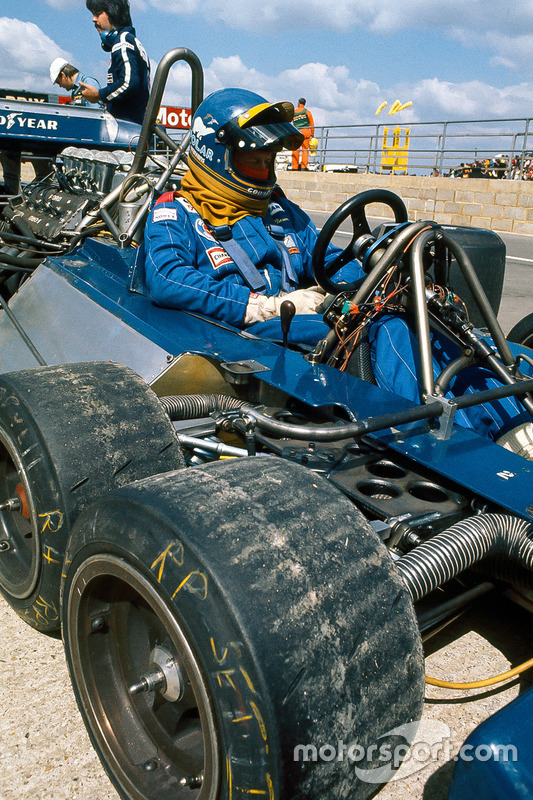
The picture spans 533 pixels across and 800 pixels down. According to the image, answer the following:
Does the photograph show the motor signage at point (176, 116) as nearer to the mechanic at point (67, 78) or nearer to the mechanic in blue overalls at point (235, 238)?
the mechanic at point (67, 78)

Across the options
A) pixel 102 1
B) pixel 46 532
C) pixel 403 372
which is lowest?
pixel 46 532

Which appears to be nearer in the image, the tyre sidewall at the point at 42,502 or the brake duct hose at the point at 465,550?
the brake duct hose at the point at 465,550

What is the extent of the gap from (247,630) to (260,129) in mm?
2259

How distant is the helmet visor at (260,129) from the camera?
2.68 m

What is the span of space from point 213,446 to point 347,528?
29.7 inches

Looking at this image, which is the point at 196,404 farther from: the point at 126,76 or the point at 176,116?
the point at 176,116

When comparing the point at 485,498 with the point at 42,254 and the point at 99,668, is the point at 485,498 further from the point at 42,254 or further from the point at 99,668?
the point at 42,254

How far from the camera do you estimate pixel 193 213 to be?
→ 2900 millimetres

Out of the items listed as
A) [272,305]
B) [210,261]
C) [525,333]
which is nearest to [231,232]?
[210,261]

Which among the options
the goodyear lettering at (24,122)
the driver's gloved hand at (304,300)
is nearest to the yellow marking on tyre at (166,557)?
the driver's gloved hand at (304,300)

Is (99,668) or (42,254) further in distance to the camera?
(42,254)

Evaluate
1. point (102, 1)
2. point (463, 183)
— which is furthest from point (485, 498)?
point (463, 183)

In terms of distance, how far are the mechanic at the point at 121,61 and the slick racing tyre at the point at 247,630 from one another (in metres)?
4.60

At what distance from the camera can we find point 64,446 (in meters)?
1.58
